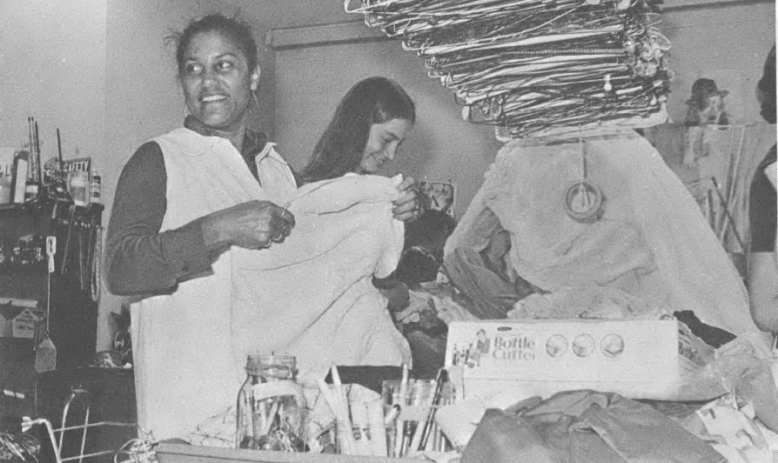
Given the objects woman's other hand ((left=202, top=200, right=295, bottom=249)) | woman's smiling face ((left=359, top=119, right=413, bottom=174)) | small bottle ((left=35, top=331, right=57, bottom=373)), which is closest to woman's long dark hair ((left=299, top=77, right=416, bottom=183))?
woman's smiling face ((left=359, top=119, right=413, bottom=174))

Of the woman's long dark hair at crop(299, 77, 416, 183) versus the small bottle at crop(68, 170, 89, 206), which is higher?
the woman's long dark hair at crop(299, 77, 416, 183)

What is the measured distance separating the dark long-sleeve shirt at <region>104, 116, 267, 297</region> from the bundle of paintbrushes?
0.53 metres

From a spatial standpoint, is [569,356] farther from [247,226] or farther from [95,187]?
[95,187]

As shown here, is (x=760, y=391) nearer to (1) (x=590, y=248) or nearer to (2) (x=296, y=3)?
(1) (x=590, y=248)

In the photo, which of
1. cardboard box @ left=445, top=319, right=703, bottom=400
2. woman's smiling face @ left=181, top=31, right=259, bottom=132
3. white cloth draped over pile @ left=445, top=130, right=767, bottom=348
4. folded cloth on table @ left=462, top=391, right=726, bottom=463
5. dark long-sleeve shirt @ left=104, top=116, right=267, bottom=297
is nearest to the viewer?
folded cloth on table @ left=462, top=391, right=726, bottom=463

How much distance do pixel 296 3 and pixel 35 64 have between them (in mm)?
738

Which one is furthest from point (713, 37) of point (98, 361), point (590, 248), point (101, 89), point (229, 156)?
point (98, 361)

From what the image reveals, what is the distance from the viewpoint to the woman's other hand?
6.93ft

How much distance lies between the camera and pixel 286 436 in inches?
71.6

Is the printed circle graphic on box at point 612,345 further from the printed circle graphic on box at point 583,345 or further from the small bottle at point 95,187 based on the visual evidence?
the small bottle at point 95,187

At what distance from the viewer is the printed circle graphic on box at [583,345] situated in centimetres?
187

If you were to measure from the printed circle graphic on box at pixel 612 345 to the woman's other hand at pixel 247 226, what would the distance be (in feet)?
2.59

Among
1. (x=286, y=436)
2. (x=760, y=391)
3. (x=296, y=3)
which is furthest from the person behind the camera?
(x=296, y=3)

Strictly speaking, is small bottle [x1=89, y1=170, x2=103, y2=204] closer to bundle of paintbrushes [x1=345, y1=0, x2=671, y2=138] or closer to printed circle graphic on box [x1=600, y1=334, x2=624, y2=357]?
bundle of paintbrushes [x1=345, y1=0, x2=671, y2=138]
